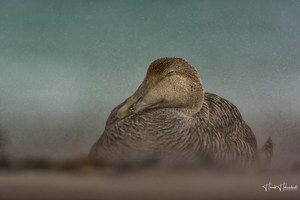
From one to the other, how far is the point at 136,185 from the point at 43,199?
31 centimetres

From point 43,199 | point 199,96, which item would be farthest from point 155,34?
point 43,199

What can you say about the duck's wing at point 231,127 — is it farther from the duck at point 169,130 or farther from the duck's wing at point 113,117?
the duck's wing at point 113,117

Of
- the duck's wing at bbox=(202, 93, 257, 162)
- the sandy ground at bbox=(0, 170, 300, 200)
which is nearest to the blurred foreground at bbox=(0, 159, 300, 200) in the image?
the sandy ground at bbox=(0, 170, 300, 200)

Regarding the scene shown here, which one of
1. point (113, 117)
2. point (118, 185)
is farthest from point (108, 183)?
point (113, 117)

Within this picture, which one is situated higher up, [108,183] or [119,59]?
[119,59]

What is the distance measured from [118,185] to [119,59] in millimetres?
484

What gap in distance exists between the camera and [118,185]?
202cm

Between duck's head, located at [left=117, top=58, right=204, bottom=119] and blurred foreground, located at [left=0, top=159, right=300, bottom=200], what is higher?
duck's head, located at [left=117, top=58, right=204, bottom=119]

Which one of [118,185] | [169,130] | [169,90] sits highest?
[169,90]

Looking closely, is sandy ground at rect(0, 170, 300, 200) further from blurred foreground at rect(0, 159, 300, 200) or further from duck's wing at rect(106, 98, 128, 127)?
duck's wing at rect(106, 98, 128, 127)

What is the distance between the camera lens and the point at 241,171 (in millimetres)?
2107

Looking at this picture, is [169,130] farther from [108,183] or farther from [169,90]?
[108,183]

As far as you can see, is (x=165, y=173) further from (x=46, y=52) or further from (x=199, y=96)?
(x=46, y=52)

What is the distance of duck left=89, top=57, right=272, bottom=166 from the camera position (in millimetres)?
2084
